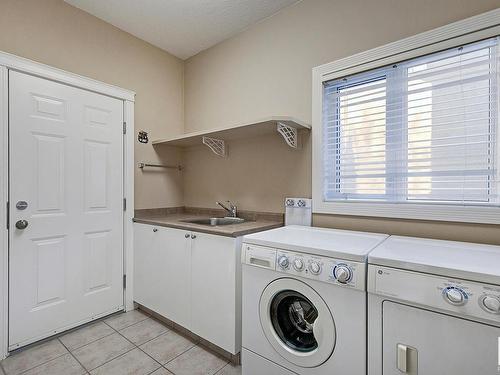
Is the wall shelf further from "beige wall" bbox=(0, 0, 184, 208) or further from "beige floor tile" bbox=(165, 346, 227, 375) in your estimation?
"beige floor tile" bbox=(165, 346, 227, 375)

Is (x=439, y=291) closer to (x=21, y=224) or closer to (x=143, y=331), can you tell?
(x=143, y=331)

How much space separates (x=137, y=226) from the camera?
2.38 m

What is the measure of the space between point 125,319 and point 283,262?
5.68ft

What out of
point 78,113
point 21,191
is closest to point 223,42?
point 78,113

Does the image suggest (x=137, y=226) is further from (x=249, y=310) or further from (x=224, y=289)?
(x=249, y=310)

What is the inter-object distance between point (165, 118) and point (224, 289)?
Result: 6.30 ft

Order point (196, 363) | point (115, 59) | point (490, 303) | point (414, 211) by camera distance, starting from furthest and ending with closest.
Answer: point (115, 59) < point (196, 363) < point (414, 211) < point (490, 303)

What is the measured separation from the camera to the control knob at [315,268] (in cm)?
120

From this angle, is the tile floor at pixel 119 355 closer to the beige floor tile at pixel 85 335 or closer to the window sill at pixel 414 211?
the beige floor tile at pixel 85 335

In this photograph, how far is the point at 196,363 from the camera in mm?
1689

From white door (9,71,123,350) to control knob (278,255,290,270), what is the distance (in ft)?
5.52

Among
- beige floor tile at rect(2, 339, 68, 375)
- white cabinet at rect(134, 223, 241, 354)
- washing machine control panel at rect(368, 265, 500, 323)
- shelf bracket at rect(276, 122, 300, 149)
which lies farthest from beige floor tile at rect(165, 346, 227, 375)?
shelf bracket at rect(276, 122, 300, 149)

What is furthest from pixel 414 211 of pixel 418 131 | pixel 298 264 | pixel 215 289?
pixel 215 289

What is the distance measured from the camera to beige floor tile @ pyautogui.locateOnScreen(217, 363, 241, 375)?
1.60 m
